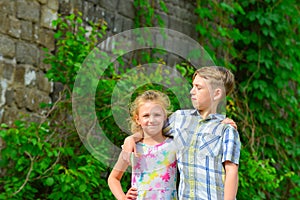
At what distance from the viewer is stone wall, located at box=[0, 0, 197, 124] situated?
483 cm

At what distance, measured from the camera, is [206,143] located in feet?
8.58

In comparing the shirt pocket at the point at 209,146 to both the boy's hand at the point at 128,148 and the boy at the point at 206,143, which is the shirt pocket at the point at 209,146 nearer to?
the boy at the point at 206,143

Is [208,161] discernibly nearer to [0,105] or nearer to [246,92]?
[0,105]

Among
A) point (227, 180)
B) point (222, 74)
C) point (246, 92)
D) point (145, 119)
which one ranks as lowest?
point (227, 180)

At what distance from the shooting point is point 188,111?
9.02 ft

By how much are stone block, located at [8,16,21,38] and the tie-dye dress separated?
252cm

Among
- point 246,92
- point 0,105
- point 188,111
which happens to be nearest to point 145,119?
point 188,111

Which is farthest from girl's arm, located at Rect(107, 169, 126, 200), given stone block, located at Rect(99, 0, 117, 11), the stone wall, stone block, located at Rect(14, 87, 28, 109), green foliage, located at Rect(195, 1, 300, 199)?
green foliage, located at Rect(195, 1, 300, 199)

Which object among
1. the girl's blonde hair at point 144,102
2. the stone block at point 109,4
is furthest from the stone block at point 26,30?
the girl's blonde hair at point 144,102

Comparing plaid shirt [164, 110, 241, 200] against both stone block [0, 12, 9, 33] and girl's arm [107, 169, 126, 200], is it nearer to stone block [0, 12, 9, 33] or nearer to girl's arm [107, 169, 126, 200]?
girl's arm [107, 169, 126, 200]

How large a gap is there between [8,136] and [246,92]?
3179mm

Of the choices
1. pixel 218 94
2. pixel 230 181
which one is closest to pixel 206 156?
pixel 230 181

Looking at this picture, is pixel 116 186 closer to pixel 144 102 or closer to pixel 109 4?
pixel 144 102

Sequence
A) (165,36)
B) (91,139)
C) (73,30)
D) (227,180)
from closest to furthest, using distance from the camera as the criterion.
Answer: (227,180) < (91,139) < (73,30) < (165,36)
